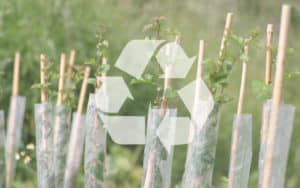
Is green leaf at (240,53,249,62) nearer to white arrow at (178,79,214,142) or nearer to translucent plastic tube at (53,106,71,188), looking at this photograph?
white arrow at (178,79,214,142)

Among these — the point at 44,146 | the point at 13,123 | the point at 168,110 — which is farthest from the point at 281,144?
the point at 13,123

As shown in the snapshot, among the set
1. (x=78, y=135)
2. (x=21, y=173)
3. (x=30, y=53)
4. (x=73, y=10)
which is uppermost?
(x=73, y=10)

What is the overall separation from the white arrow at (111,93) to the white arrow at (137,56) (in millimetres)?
54

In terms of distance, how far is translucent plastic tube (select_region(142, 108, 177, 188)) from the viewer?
1.94 m

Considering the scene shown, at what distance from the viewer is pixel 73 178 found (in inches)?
88.4

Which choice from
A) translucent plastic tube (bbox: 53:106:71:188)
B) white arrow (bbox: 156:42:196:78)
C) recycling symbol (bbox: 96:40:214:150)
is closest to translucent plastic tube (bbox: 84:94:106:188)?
recycling symbol (bbox: 96:40:214:150)

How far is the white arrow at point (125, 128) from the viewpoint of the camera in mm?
2092

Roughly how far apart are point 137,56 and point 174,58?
0.17 meters

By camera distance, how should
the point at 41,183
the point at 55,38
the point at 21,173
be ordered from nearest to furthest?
the point at 41,183
the point at 21,173
the point at 55,38

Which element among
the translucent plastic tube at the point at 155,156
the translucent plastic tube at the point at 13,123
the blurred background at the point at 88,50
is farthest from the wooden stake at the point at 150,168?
the blurred background at the point at 88,50

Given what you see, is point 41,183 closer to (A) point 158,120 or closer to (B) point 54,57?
(A) point 158,120

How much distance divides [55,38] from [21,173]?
91 centimetres

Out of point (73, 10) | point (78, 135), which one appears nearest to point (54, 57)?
point (73, 10)

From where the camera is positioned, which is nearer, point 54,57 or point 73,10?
point 54,57
